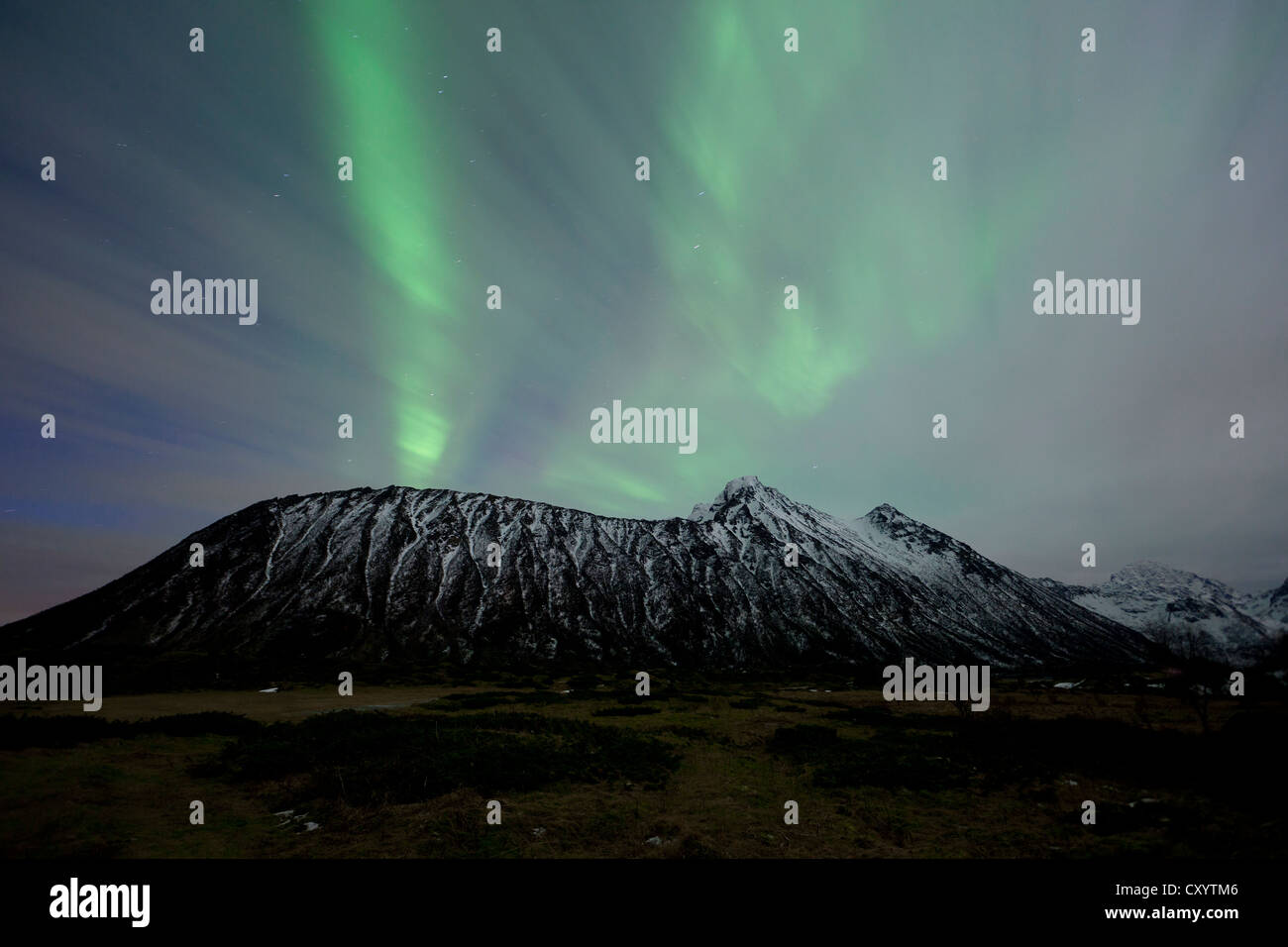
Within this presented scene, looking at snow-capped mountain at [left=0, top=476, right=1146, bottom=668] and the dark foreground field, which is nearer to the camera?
the dark foreground field

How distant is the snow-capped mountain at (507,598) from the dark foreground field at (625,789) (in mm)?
113834

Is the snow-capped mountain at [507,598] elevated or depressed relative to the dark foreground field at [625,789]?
depressed

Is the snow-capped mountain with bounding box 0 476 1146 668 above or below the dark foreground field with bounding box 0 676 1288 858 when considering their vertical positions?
below

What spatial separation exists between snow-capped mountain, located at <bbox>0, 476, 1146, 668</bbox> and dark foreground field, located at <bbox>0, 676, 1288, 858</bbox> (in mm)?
113834

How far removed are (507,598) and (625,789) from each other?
143168 millimetres

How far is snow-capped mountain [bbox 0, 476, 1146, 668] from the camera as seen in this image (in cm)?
12694

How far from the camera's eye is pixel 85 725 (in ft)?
73.0

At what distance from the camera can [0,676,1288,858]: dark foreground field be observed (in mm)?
11445

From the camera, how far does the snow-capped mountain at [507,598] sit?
126938 mm

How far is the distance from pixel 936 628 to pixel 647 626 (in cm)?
9983

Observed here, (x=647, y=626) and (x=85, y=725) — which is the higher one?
(x=85, y=725)
